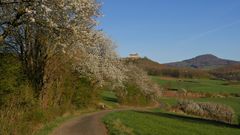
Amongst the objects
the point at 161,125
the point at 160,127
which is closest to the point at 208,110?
the point at 161,125

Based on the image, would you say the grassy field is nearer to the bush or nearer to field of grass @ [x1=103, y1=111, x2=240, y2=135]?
field of grass @ [x1=103, y1=111, x2=240, y2=135]

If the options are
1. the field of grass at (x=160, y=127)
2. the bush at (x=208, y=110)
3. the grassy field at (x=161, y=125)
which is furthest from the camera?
the bush at (x=208, y=110)

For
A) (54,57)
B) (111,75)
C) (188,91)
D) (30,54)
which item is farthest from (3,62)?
(188,91)

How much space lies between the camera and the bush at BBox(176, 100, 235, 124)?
66.0 metres

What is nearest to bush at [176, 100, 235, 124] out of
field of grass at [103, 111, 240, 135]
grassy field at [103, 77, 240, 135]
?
grassy field at [103, 77, 240, 135]

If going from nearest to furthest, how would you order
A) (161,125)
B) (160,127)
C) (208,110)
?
1. (160,127)
2. (161,125)
3. (208,110)

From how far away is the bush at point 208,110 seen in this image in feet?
216

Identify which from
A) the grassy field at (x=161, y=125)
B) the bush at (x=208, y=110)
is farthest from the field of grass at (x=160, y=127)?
the bush at (x=208, y=110)

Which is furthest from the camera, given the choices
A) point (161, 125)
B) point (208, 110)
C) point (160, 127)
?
point (208, 110)

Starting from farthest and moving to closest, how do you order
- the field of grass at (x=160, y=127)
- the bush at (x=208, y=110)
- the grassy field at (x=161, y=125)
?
the bush at (x=208, y=110)
the field of grass at (x=160, y=127)
the grassy field at (x=161, y=125)

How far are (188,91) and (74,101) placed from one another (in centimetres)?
9349

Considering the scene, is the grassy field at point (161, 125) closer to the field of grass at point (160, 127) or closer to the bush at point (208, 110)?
the field of grass at point (160, 127)

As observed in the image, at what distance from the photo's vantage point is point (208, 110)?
236 ft

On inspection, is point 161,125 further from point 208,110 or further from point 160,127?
point 208,110
